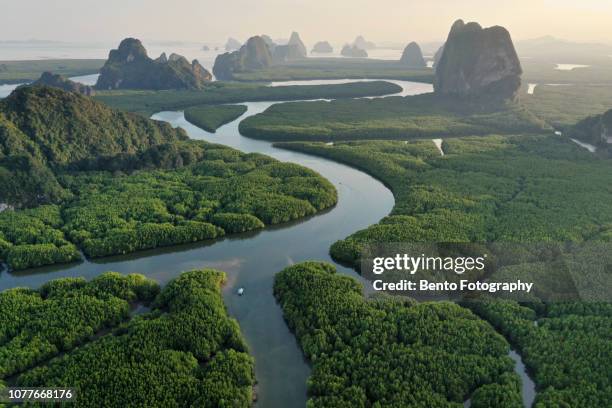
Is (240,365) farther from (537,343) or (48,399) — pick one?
(537,343)

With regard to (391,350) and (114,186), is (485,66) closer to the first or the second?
(114,186)

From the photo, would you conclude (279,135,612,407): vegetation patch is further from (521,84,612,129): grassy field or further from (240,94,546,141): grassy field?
(521,84,612,129): grassy field

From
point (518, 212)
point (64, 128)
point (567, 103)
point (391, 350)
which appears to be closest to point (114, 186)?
point (64, 128)

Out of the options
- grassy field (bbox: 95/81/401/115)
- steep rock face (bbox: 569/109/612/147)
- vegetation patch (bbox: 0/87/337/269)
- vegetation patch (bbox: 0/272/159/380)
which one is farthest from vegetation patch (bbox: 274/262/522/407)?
grassy field (bbox: 95/81/401/115)

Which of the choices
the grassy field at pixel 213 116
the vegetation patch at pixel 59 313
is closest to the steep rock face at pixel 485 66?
the grassy field at pixel 213 116

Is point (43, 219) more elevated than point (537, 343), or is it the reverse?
point (43, 219)

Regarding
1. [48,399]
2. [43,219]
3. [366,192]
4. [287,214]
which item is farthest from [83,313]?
[366,192]
